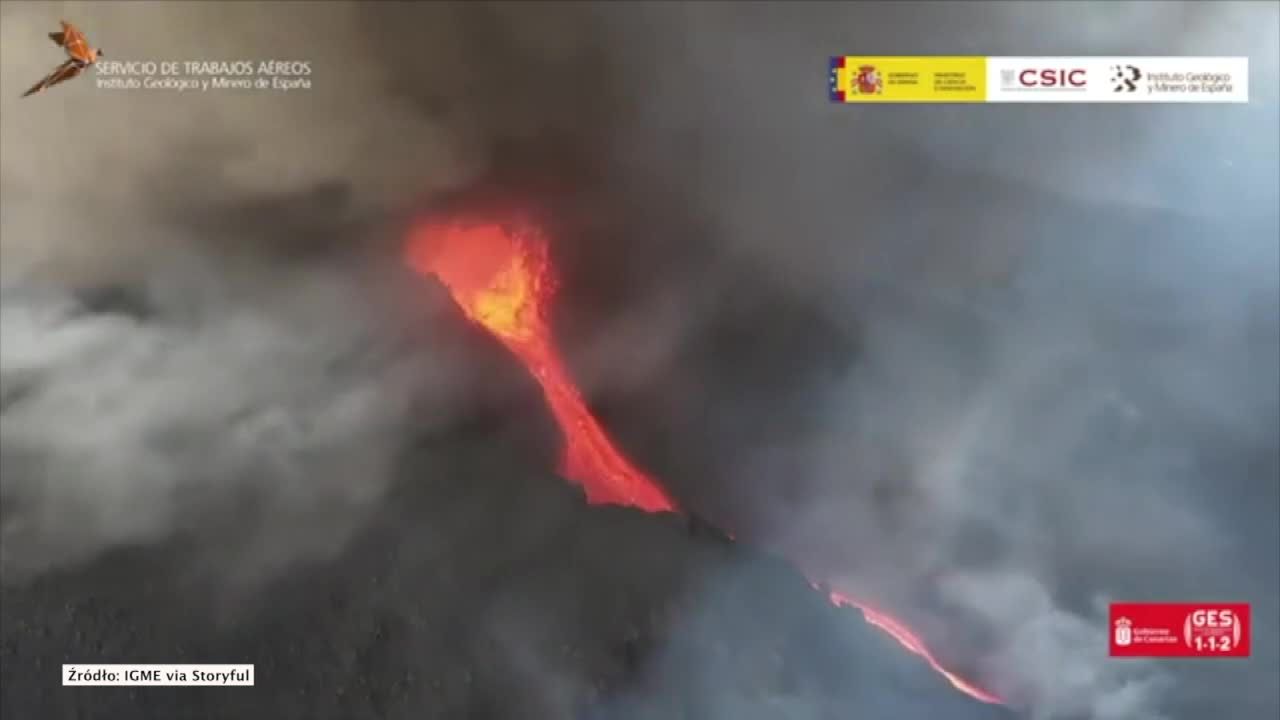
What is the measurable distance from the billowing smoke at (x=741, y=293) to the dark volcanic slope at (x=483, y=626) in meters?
0.10

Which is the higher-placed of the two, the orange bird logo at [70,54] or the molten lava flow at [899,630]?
the orange bird logo at [70,54]

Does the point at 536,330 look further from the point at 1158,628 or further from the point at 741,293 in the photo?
the point at 1158,628

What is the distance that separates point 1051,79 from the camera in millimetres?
2576

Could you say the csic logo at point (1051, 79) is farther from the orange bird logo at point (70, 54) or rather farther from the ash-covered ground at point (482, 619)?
the orange bird logo at point (70, 54)

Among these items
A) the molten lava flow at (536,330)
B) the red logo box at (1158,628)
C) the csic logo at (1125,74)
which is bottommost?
the red logo box at (1158,628)

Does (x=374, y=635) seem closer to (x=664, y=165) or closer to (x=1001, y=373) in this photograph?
(x=664, y=165)

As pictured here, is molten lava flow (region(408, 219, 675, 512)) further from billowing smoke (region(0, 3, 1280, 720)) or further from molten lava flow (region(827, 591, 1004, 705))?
molten lava flow (region(827, 591, 1004, 705))

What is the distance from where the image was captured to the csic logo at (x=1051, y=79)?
2.57 meters

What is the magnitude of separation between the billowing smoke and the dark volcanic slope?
0.34 ft

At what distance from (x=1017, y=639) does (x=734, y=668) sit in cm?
68

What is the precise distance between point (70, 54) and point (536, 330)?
4.21ft

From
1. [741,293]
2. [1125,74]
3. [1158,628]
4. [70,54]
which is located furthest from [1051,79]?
[70,54]

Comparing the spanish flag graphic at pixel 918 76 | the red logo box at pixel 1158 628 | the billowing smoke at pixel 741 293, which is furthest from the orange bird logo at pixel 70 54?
the red logo box at pixel 1158 628

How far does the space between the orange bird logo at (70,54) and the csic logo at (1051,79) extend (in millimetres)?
2206
